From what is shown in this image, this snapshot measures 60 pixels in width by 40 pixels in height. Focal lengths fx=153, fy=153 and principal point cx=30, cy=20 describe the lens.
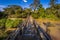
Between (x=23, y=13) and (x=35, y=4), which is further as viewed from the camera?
(x=35, y=4)

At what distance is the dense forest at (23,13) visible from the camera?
22516 millimetres

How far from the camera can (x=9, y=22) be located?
22812mm

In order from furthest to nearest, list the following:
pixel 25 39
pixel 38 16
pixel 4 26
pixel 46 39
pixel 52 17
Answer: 1. pixel 38 16
2. pixel 52 17
3. pixel 4 26
4. pixel 25 39
5. pixel 46 39

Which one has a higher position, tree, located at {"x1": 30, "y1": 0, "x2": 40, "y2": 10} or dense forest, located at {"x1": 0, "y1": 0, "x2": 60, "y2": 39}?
tree, located at {"x1": 30, "y1": 0, "x2": 40, "y2": 10}

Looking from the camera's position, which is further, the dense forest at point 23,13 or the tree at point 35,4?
the tree at point 35,4

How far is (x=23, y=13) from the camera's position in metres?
48.2

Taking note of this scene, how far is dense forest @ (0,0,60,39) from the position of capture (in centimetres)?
2252

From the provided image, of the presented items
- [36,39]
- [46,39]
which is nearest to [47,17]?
[36,39]

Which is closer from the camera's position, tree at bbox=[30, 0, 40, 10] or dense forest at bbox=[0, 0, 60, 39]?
dense forest at bbox=[0, 0, 60, 39]

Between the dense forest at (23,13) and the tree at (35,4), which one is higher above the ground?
the tree at (35,4)

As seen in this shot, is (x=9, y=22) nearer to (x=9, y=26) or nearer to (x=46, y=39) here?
(x=9, y=26)

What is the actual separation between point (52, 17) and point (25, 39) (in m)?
34.0

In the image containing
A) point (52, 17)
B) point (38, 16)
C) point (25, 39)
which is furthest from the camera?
point (38, 16)

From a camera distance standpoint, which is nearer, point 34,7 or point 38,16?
point 38,16
